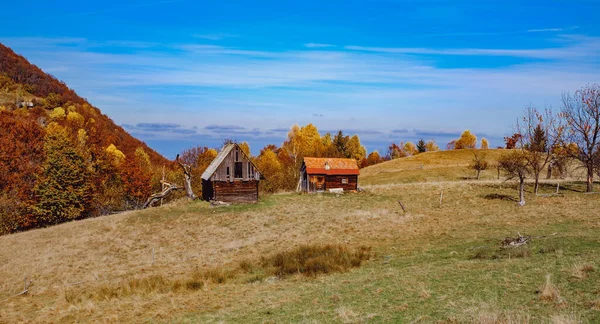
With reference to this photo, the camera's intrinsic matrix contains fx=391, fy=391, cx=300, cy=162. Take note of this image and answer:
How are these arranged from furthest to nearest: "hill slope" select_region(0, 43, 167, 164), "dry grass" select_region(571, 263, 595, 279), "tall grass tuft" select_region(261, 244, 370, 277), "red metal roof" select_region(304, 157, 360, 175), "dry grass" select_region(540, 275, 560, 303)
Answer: "hill slope" select_region(0, 43, 167, 164) < "red metal roof" select_region(304, 157, 360, 175) < "tall grass tuft" select_region(261, 244, 370, 277) < "dry grass" select_region(571, 263, 595, 279) < "dry grass" select_region(540, 275, 560, 303)

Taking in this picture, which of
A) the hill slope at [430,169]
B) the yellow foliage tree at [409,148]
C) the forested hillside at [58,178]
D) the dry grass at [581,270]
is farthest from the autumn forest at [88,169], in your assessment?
the yellow foliage tree at [409,148]

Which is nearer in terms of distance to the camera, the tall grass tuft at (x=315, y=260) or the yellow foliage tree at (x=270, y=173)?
→ the tall grass tuft at (x=315, y=260)

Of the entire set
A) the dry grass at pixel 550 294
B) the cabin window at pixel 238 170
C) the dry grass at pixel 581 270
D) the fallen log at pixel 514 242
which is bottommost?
the fallen log at pixel 514 242

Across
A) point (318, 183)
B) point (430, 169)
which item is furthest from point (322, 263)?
point (430, 169)

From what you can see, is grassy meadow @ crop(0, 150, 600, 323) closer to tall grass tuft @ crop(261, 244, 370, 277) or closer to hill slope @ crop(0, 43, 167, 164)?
tall grass tuft @ crop(261, 244, 370, 277)

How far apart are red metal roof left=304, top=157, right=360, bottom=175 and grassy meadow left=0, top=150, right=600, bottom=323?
8.56 meters

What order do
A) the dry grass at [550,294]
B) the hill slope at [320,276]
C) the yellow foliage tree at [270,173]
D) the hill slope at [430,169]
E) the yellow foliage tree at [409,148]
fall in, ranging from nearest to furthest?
the dry grass at [550,294] < the hill slope at [320,276] < the yellow foliage tree at [270,173] < the hill slope at [430,169] < the yellow foliage tree at [409,148]

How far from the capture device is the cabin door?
5491 cm

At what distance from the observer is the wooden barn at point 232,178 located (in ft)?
148

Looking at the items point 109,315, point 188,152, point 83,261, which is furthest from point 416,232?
point 188,152

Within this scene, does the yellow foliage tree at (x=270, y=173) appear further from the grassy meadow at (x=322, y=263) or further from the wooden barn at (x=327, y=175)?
the grassy meadow at (x=322, y=263)

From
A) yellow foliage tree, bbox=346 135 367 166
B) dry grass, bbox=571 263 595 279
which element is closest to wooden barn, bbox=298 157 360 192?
dry grass, bbox=571 263 595 279

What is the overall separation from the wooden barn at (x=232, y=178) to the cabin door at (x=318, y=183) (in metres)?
10.2

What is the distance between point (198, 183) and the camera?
64.4 meters
